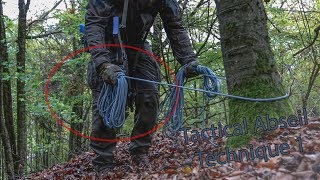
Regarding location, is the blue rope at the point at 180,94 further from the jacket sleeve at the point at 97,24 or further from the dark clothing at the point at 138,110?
the jacket sleeve at the point at 97,24

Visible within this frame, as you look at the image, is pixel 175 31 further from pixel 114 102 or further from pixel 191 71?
pixel 114 102

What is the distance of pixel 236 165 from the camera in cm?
345

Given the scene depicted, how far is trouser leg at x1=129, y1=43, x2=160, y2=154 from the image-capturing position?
4.98 meters

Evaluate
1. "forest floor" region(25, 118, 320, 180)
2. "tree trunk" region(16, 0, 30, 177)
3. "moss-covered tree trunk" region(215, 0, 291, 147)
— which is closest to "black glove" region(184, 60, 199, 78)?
"moss-covered tree trunk" region(215, 0, 291, 147)

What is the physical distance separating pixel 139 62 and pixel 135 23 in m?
0.50

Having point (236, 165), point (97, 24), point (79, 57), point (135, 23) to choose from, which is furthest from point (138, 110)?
point (79, 57)

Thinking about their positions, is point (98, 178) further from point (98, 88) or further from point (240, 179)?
point (240, 179)

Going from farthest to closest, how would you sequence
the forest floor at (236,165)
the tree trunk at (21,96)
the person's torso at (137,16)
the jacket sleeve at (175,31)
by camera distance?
the tree trunk at (21,96) → the jacket sleeve at (175,31) → the person's torso at (137,16) → the forest floor at (236,165)

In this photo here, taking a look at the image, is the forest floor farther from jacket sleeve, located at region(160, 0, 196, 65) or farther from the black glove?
jacket sleeve, located at region(160, 0, 196, 65)

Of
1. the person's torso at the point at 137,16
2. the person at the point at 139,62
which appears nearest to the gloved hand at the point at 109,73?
the person at the point at 139,62

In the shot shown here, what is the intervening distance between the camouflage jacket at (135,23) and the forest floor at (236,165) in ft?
4.14

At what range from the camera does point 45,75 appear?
13383 millimetres

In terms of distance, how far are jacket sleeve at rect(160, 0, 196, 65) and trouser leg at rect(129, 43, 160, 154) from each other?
37cm

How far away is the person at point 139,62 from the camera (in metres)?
4.72
